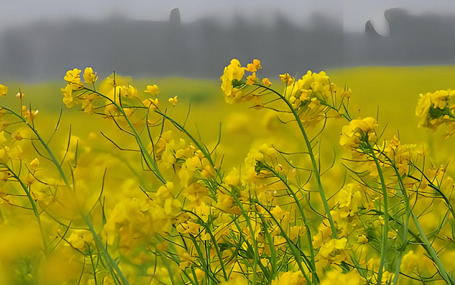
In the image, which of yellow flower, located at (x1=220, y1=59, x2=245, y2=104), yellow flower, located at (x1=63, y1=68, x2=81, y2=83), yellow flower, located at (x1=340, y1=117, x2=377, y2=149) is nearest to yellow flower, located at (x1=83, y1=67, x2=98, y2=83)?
yellow flower, located at (x1=63, y1=68, x2=81, y2=83)

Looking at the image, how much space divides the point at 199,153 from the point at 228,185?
69 millimetres

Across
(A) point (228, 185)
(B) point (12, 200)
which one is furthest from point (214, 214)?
(B) point (12, 200)

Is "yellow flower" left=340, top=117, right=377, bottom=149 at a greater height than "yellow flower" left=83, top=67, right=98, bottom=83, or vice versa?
"yellow flower" left=83, top=67, right=98, bottom=83

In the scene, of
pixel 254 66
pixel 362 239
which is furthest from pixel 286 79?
pixel 362 239

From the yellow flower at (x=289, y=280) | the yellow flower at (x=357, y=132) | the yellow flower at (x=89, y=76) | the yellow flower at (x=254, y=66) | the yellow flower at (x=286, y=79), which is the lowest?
the yellow flower at (x=289, y=280)

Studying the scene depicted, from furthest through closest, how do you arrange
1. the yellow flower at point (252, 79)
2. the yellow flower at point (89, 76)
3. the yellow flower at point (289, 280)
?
1. the yellow flower at point (89, 76)
2. the yellow flower at point (252, 79)
3. the yellow flower at point (289, 280)

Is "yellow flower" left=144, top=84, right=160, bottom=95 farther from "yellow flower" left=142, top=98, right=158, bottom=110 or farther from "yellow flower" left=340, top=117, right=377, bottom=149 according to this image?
"yellow flower" left=340, top=117, right=377, bottom=149

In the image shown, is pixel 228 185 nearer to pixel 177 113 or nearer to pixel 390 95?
pixel 177 113

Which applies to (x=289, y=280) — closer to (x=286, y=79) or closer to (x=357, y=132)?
(x=357, y=132)

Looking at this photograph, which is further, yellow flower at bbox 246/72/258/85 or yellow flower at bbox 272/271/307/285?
yellow flower at bbox 246/72/258/85

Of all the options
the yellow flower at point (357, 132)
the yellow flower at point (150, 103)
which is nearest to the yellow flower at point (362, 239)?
the yellow flower at point (357, 132)

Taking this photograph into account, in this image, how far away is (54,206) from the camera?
0.49m

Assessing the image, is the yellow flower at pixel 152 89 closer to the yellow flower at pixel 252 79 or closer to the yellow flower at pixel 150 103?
the yellow flower at pixel 150 103

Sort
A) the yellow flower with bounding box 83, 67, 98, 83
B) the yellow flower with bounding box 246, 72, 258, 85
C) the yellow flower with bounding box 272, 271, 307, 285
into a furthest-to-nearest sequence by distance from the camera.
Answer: the yellow flower with bounding box 83, 67, 98, 83 < the yellow flower with bounding box 246, 72, 258, 85 < the yellow flower with bounding box 272, 271, 307, 285
